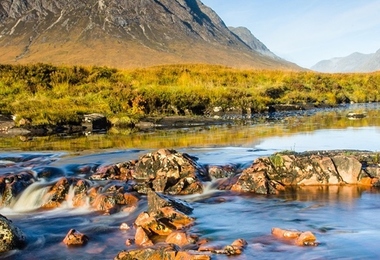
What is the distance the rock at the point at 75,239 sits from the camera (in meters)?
7.99

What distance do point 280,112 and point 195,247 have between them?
27963mm

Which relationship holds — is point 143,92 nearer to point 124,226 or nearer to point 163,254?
point 124,226

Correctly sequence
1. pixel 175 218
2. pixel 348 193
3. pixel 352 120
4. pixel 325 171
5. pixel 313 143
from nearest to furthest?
pixel 175 218 → pixel 348 193 → pixel 325 171 → pixel 313 143 → pixel 352 120

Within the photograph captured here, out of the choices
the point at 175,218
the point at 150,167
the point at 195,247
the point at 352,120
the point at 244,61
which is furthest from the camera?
the point at 244,61

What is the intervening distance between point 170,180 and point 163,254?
17.0 ft

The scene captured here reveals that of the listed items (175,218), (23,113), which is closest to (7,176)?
(175,218)

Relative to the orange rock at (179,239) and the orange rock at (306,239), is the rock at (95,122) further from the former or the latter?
the orange rock at (306,239)

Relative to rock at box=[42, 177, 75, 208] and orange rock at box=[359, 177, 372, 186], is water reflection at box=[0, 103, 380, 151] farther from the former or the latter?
rock at box=[42, 177, 75, 208]

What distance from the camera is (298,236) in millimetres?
7422

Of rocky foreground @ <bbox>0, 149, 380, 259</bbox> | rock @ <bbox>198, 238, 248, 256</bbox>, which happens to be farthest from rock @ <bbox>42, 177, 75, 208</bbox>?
rock @ <bbox>198, 238, 248, 256</bbox>

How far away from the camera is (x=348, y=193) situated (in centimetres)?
1041

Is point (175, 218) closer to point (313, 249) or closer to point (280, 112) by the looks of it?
point (313, 249)

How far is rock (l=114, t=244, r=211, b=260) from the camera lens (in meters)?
6.50

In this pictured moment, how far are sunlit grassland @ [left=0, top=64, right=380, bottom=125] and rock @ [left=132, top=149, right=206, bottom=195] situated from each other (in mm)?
14629
